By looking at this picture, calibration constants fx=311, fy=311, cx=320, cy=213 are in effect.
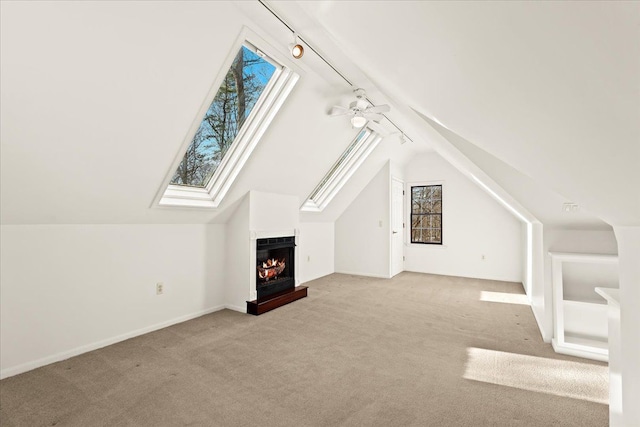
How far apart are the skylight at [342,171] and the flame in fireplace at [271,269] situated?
1.11 metres

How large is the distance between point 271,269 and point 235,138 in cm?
193

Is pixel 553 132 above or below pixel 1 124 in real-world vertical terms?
below

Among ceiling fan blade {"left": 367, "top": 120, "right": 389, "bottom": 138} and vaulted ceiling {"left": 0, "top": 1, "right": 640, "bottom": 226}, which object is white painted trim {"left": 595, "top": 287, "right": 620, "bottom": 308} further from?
ceiling fan blade {"left": 367, "top": 120, "right": 389, "bottom": 138}

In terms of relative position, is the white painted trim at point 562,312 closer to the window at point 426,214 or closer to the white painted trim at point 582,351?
the white painted trim at point 582,351

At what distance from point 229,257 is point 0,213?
2239 millimetres

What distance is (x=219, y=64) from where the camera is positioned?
2457mm

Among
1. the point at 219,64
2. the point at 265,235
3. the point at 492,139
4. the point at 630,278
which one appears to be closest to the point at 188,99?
the point at 219,64

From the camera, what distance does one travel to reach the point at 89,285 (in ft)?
9.30

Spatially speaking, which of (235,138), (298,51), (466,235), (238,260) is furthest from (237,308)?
(466,235)

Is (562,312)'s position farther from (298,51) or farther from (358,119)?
(298,51)

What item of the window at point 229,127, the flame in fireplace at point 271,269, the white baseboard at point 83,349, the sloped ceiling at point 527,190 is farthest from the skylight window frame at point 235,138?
the sloped ceiling at point 527,190

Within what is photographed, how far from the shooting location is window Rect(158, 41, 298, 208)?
283 centimetres

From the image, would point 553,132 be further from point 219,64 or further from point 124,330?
point 124,330

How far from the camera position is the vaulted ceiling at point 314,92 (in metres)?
0.40
